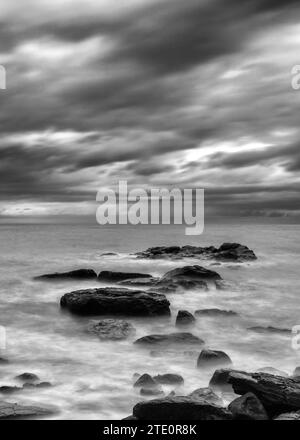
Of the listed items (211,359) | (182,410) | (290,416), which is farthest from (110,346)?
(290,416)

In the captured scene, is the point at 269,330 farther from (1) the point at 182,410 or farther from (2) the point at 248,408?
(1) the point at 182,410

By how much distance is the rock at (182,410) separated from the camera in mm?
8297

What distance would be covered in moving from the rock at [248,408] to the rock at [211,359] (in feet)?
11.2

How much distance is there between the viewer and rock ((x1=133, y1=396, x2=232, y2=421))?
830 centimetres

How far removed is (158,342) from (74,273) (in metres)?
15.6

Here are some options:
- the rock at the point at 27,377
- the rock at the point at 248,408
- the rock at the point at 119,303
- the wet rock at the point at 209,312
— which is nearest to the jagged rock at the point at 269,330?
the wet rock at the point at 209,312

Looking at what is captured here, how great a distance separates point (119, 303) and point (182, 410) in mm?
9986

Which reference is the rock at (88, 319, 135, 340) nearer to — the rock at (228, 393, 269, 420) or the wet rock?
the wet rock

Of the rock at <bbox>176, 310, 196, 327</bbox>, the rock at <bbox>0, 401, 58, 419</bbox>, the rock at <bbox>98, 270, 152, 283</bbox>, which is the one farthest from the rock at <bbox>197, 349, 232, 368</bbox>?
the rock at <bbox>98, 270, 152, 283</bbox>

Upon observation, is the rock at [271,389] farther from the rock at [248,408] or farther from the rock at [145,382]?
the rock at [145,382]

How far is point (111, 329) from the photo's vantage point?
1549 centimetres

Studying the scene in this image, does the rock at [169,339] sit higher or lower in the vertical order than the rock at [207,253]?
lower

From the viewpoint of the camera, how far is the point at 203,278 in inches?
1064

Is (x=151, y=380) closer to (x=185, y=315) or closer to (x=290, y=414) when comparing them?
(x=290, y=414)
